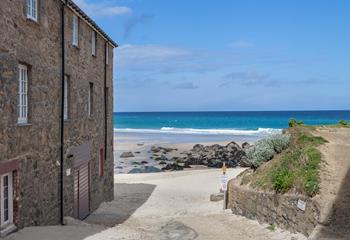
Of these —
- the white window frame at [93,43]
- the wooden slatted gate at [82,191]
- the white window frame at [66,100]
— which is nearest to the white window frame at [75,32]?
the white window frame at [66,100]

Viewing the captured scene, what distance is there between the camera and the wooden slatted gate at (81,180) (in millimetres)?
19259

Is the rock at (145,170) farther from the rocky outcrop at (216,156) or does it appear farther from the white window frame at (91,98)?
the white window frame at (91,98)

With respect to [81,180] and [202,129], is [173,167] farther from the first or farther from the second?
[202,129]

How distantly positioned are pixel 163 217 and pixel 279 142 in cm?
534

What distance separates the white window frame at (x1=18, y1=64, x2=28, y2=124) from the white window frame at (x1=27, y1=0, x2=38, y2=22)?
1361 mm

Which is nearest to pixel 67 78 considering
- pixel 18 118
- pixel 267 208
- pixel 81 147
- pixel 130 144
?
pixel 81 147

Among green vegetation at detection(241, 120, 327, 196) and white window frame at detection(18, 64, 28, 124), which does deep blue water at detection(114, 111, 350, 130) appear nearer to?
green vegetation at detection(241, 120, 327, 196)

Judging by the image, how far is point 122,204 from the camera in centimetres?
2558

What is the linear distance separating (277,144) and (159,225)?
207 inches

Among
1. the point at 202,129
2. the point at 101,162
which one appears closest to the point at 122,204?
the point at 101,162

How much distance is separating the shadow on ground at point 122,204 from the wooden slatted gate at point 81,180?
1.68ft

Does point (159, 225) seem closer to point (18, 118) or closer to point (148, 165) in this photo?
point (18, 118)

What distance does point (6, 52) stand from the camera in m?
12.6

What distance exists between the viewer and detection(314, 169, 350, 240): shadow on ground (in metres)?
13.2
